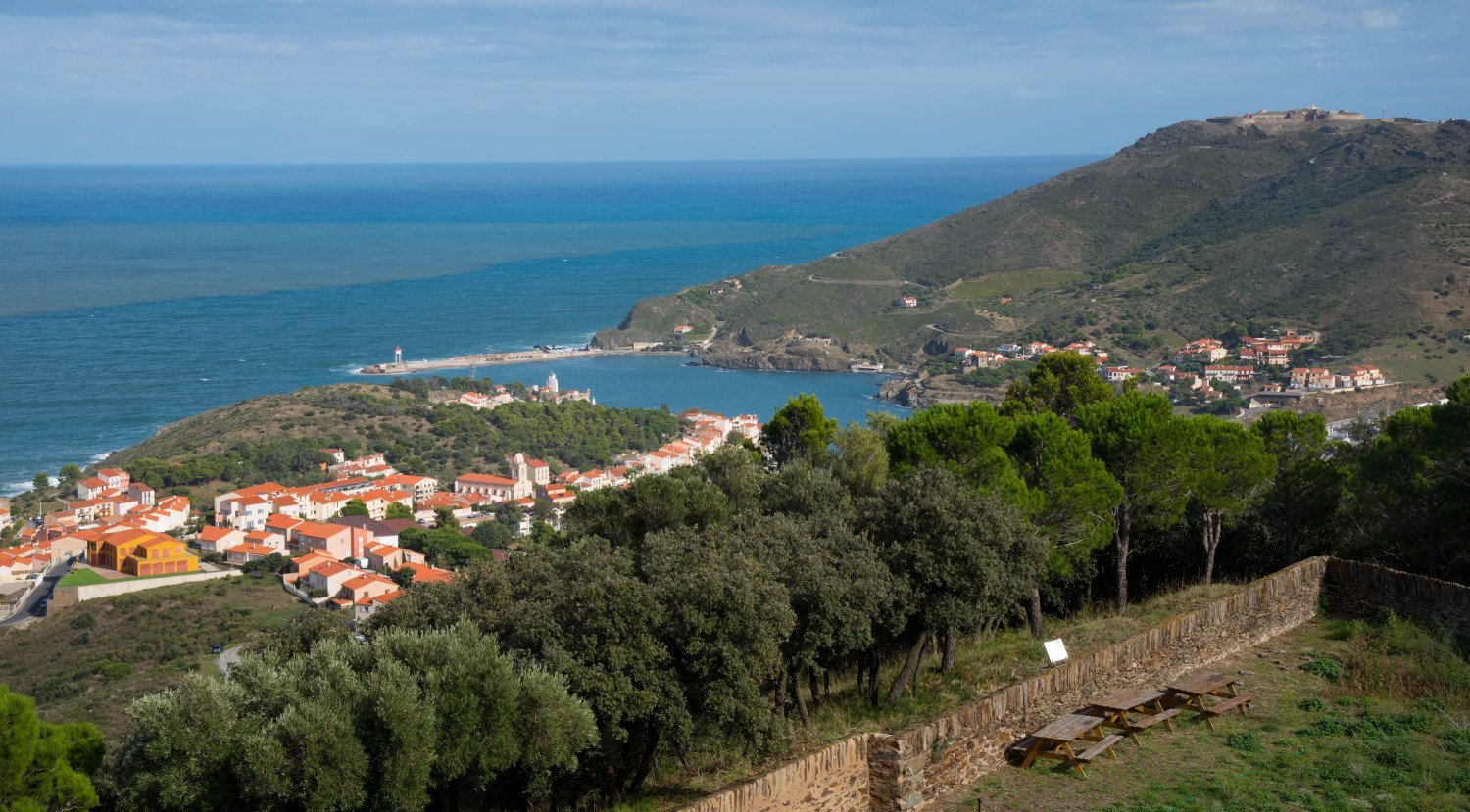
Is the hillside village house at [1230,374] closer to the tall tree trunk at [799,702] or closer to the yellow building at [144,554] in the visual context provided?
the yellow building at [144,554]

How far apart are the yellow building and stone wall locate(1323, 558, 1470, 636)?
120 ft

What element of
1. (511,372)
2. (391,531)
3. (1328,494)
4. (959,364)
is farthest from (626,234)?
(1328,494)

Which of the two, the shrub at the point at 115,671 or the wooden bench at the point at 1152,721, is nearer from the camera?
the wooden bench at the point at 1152,721

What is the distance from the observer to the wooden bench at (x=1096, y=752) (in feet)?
27.2

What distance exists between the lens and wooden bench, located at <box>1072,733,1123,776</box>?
8289 mm

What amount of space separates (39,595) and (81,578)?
1271 millimetres

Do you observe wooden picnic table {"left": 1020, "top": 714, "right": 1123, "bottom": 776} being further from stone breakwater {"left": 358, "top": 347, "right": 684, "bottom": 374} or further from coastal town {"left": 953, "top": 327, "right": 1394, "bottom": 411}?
stone breakwater {"left": 358, "top": 347, "right": 684, "bottom": 374}

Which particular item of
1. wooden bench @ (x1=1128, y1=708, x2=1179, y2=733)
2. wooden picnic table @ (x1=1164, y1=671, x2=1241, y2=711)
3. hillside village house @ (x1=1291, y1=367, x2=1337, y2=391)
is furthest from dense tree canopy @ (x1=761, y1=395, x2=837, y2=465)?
hillside village house @ (x1=1291, y1=367, x2=1337, y2=391)

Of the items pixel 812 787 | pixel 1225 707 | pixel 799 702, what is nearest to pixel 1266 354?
pixel 799 702

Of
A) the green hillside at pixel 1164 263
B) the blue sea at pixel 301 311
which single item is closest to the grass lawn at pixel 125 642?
the blue sea at pixel 301 311

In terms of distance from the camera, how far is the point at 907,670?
11.6 m

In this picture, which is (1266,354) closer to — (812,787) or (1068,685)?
(1068,685)

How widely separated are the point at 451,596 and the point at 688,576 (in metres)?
4.04

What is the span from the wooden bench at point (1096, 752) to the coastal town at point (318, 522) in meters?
24.4
